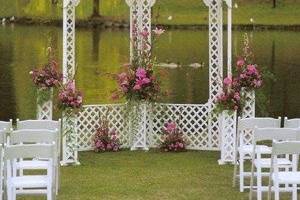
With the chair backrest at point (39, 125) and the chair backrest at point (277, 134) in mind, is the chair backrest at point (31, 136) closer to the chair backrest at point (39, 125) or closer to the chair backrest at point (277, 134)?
the chair backrest at point (39, 125)

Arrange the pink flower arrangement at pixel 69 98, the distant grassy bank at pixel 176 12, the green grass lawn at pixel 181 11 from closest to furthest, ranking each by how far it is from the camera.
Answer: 1. the pink flower arrangement at pixel 69 98
2. the distant grassy bank at pixel 176 12
3. the green grass lawn at pixel 181 11

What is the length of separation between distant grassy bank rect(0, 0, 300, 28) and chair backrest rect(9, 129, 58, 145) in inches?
2458

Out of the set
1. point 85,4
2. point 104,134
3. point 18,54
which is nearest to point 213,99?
point 104,134

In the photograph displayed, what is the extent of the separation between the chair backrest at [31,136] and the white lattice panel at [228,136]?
523cm

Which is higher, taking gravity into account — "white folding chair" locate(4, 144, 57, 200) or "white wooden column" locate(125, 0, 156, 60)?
"white wooden column" locate(125, 0, 156, 60)

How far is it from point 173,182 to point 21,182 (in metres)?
3.76

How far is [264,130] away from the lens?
424 inches

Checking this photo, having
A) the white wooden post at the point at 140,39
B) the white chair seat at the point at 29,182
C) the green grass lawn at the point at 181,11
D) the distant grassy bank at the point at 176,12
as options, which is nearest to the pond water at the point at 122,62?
the white wooden post at the point at 140,39

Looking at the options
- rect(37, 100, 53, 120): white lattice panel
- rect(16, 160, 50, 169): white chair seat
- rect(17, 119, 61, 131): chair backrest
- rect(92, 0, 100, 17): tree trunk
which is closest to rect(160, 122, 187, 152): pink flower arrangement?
rect(37, 100, 53, 120): white lattice panel

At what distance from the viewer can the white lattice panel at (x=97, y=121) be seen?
55.3ft

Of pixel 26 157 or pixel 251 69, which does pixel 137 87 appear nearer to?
pixel 251 69

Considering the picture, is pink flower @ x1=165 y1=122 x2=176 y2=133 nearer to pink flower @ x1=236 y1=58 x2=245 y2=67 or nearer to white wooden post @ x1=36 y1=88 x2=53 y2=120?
pink flower @ x1=236 y1=58 x2=245 y2=67

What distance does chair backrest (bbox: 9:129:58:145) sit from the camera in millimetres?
10766

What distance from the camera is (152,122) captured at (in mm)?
17156
